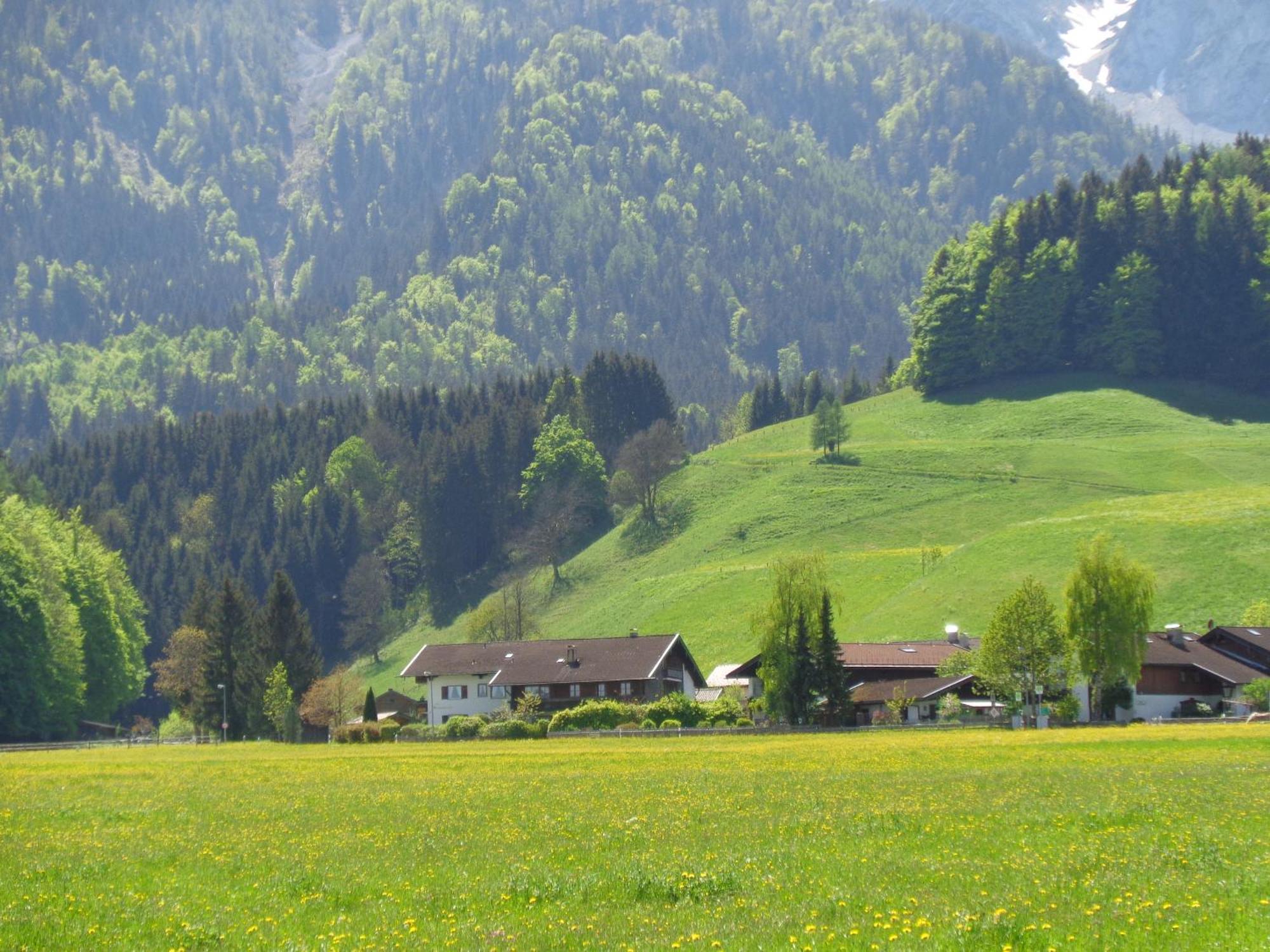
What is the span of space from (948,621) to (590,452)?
73.7m

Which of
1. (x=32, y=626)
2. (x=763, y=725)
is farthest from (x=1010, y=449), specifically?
(x=32, y=626)

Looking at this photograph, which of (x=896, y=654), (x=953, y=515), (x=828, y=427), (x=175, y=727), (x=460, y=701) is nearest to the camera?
(x=896, y=654)

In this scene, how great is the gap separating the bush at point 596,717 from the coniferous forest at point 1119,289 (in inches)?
4059

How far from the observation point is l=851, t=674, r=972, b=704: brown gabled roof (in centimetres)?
9119

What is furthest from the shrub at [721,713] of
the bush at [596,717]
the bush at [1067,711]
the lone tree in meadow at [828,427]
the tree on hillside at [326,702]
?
the lone tree in meadow at [828,427]

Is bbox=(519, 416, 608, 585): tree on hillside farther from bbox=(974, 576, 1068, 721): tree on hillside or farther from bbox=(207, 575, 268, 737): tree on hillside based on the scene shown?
bbox=(974, 576, 1068, 721): tree on hillside

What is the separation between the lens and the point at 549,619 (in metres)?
140

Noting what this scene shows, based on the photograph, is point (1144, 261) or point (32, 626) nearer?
point (32, 626)

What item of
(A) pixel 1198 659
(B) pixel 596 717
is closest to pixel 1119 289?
(A) pixel 1198 659

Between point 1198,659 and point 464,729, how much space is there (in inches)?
1793

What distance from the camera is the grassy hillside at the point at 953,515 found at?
4291 inches

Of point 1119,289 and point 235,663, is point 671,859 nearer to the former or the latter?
point 235,663

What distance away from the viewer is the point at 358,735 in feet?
301

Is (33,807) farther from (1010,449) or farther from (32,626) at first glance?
(1010,449)
